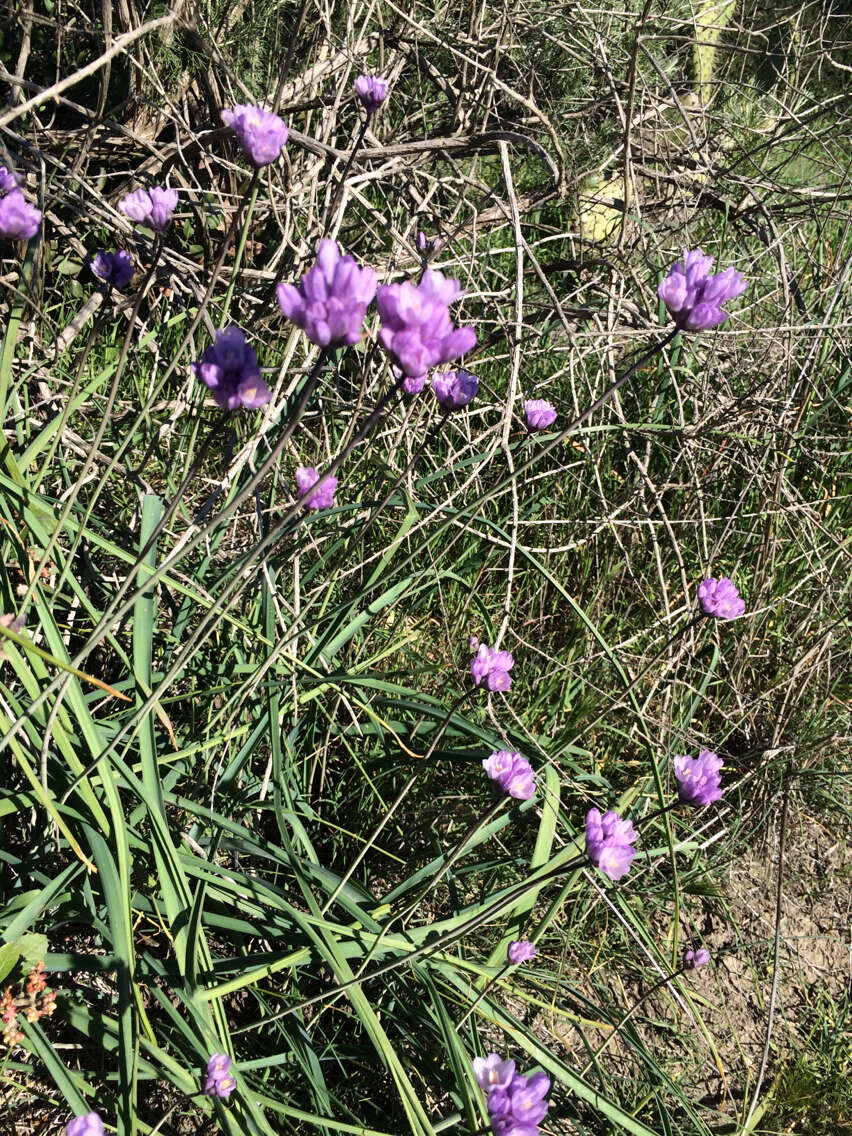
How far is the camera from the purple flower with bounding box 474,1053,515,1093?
4.20 feet

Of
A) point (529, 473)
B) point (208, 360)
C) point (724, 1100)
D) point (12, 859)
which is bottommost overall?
point (724, 1100)

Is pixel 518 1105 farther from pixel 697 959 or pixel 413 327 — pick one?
pixel 413 327

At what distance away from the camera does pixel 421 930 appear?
1584 millimetres

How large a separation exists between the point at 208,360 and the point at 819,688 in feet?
A: 6.88

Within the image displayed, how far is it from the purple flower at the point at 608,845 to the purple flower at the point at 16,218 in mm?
1249

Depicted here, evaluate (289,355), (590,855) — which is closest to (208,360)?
(289,355)

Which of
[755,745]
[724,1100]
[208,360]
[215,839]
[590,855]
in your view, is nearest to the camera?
[208,360]

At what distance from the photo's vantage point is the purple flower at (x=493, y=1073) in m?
1.28

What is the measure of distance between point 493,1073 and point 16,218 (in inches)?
56.1

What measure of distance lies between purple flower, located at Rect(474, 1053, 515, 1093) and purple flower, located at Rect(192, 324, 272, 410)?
93 centimetres

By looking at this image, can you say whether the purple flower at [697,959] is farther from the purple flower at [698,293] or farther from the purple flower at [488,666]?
the purple flower at [698,293]

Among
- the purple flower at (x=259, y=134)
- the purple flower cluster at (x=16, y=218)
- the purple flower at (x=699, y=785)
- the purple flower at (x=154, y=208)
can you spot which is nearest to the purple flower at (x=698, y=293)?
the purple flower at (x=259, y=134)

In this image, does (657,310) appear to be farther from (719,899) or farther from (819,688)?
(719,899)

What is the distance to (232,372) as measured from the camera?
122cm
